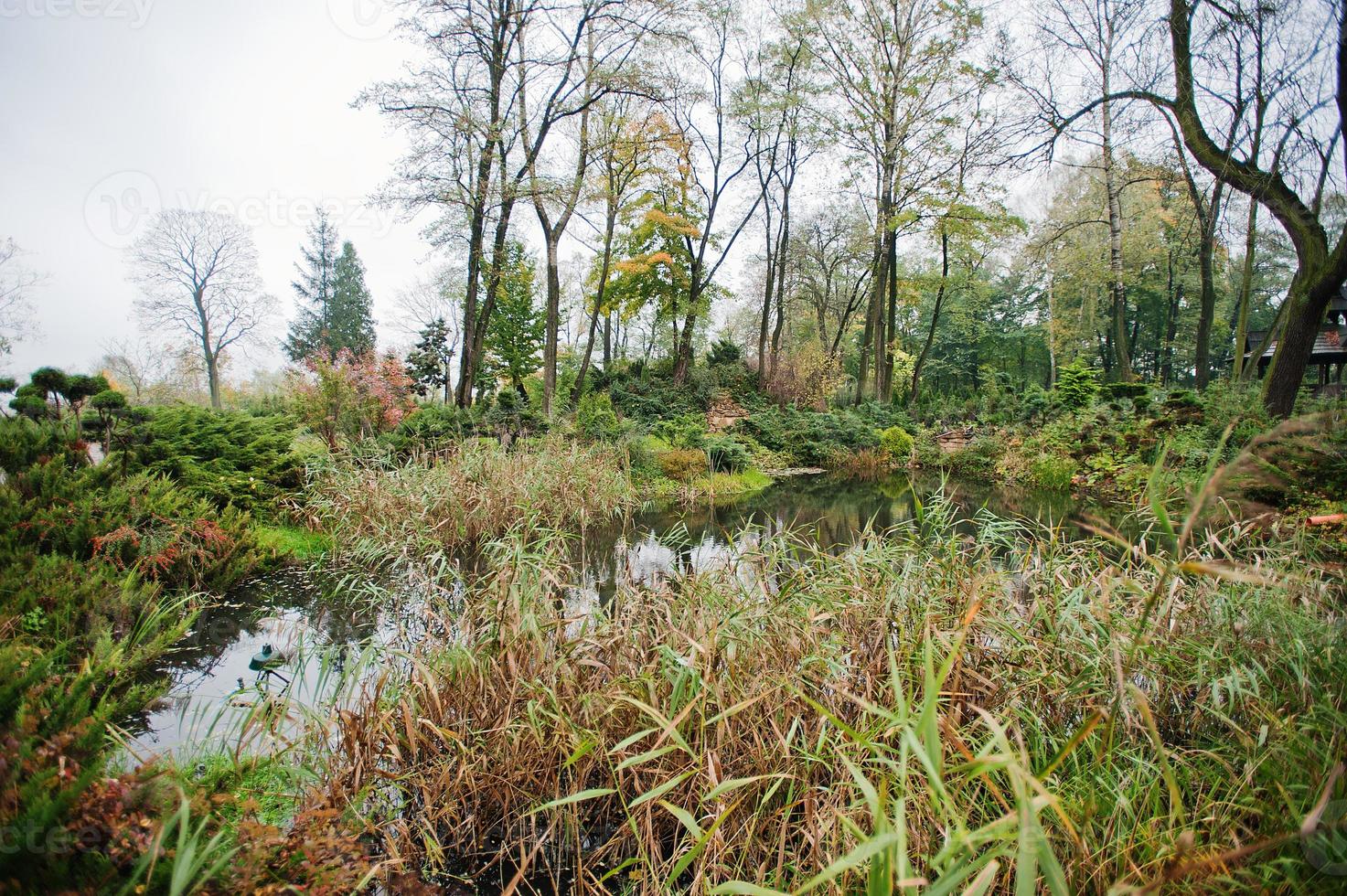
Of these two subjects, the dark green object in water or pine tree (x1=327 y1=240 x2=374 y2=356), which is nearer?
the dark green object in water

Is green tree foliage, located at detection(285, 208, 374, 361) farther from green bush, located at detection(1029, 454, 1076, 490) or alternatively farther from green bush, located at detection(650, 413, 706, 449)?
green bush, located at detection(1029, 454, 1076, 490)

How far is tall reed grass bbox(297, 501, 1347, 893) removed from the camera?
151 centimetres

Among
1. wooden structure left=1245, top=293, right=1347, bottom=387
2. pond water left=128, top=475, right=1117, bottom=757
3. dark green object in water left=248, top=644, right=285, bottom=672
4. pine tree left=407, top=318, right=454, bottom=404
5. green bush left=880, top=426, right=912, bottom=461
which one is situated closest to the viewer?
pond water left=128, top=475, right=1117, bottom=757

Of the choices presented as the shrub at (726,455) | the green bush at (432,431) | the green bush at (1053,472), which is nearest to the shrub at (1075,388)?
the green bush at (1053,472)

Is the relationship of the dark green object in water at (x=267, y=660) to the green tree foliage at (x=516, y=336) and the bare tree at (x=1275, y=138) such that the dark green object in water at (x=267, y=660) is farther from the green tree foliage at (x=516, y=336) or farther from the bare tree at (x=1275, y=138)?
the green tree foliage at (x=516, y=336)

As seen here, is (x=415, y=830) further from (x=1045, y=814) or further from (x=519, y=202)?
(x=519, y=202)

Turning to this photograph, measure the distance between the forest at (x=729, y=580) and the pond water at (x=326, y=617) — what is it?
5 cm

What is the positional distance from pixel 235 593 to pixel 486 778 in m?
3.53

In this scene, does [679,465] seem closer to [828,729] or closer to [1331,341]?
[828,729]

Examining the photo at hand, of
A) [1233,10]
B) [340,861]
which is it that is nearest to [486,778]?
[340,861]

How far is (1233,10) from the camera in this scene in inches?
224

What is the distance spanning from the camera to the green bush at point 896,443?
1330 cm
